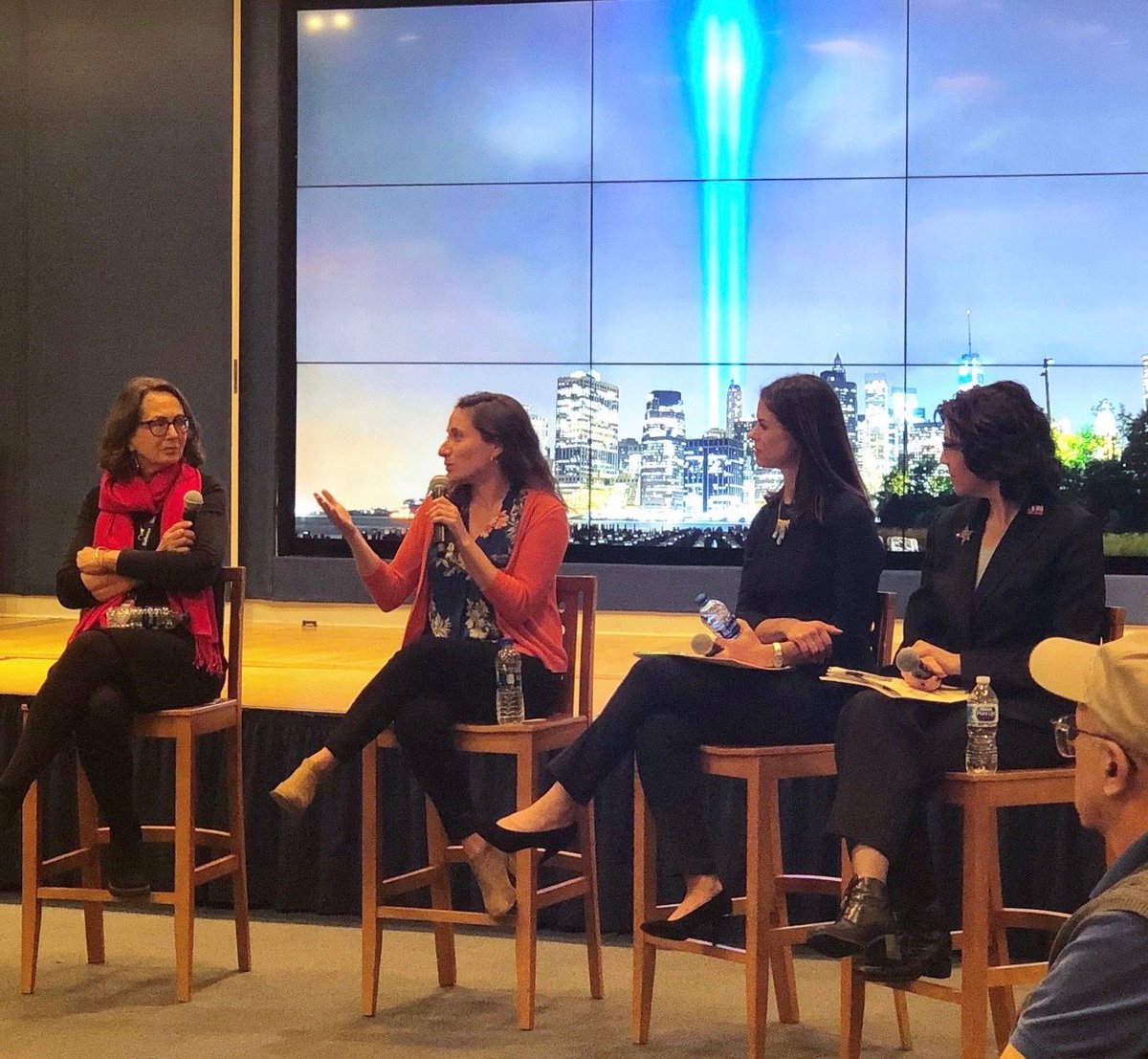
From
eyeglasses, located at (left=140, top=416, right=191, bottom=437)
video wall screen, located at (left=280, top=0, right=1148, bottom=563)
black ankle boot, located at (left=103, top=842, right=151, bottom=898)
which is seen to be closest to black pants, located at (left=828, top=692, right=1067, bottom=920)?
black ankle boot, located at (left=103, top=842, right=151, bottom=898)

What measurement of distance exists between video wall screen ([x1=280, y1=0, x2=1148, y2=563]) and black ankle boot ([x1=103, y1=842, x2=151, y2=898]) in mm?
4282

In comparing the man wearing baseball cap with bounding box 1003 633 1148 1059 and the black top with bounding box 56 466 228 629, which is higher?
the black top with bounding box 56 466 228 629

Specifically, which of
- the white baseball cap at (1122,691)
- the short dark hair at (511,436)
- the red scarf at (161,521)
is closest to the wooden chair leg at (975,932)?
the short dark hair at (511,436)

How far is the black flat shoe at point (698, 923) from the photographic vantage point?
2.79 meters

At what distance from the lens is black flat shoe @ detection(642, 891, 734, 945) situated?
279cm

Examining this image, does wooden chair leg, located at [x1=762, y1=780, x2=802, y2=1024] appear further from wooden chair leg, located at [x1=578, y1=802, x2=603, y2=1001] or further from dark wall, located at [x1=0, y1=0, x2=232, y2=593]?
dark wall, located at [x1=0, y1=0, x2=232, y2=593]

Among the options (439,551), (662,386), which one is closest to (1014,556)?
(439,551)

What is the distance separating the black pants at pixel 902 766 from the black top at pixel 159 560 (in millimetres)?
1386

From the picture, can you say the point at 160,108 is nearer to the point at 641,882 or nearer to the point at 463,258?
the point at 463,258

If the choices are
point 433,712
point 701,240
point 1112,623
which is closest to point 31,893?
point 433,712

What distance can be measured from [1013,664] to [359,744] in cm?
Result: 122

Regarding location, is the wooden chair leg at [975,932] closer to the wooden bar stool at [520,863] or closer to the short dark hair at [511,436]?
the wooden bar stool at [520,863]

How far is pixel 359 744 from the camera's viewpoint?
3.05 meters

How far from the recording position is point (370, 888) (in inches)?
122
